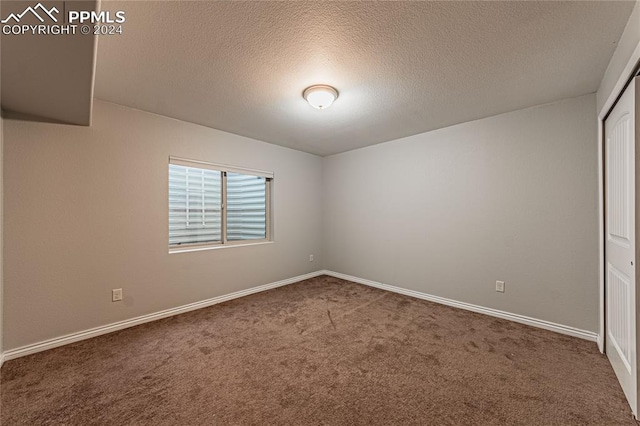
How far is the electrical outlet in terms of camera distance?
8.55ft

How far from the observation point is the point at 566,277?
2.51 metres

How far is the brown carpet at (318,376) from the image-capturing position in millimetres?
1506

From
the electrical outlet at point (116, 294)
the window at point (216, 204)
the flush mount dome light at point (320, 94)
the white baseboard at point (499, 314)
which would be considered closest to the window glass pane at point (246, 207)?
the window at point (216, 204)

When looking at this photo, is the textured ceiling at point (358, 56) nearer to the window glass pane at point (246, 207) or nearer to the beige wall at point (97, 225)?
the beige wall at point (97, 225)

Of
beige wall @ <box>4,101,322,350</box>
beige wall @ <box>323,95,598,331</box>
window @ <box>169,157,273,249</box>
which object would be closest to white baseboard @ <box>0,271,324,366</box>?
beige wall @ <box>4,101,322,350</box>

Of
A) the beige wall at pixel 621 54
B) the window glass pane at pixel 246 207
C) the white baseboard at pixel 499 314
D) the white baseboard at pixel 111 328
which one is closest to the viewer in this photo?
the beige wall at pixel 621 54

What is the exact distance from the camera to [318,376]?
1854mm

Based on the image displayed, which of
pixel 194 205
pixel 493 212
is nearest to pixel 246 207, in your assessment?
pixel 194 205

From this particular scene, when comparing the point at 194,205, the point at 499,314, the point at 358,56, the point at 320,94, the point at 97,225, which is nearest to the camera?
the point at 358,56

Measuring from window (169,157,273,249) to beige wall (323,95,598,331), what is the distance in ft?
5.43

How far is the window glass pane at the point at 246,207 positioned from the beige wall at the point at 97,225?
0.31 meters

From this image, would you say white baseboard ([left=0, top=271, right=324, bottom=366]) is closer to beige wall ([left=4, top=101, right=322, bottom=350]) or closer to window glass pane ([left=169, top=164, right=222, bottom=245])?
beige wall ([left=4, top=101, right=322, bottom=350])

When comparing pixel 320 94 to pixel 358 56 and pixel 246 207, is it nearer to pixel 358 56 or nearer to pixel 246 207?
pixel 358 56

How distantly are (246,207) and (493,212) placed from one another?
11.0 ft
